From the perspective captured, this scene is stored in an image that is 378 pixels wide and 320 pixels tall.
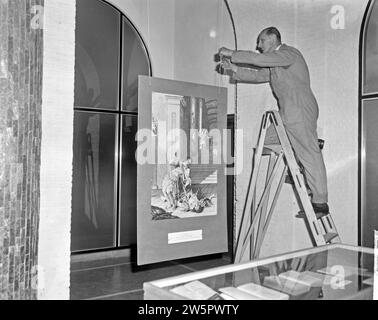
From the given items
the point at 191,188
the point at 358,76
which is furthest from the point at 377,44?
the point at 191,188

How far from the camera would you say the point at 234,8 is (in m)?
4.25

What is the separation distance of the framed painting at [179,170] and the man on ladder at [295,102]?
41 cm

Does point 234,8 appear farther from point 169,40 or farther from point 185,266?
point 185,266

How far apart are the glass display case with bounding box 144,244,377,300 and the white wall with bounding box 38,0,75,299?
1.55ft

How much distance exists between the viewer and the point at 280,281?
4.79 ft

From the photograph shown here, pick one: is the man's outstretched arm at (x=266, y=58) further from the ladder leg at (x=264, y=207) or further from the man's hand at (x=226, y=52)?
the ladder leg at (x=264, y=207)

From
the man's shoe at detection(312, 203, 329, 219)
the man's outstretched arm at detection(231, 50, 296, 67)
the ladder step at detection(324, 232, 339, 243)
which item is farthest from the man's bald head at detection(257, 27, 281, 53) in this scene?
the ladder step at detection(324, 232, 339, 243)

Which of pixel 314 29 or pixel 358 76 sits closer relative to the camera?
pixel 358 76

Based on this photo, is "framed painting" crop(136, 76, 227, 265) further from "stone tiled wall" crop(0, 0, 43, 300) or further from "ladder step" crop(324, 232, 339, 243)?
"stone tiled wall" crop(0, 0, 43, 300)

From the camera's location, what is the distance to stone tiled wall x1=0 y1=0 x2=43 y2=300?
1320mm

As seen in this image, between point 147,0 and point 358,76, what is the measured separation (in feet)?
10.2

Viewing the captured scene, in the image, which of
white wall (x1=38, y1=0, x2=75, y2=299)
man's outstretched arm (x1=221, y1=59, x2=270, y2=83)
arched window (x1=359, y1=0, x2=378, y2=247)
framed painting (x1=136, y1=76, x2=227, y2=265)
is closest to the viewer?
white wall (x1=38, y1=0, x2=75, y2=299)

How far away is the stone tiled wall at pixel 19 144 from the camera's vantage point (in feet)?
4.33

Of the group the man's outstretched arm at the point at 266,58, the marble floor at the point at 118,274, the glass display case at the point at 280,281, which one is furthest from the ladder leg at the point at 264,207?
the glass display case at the point at 280,281
